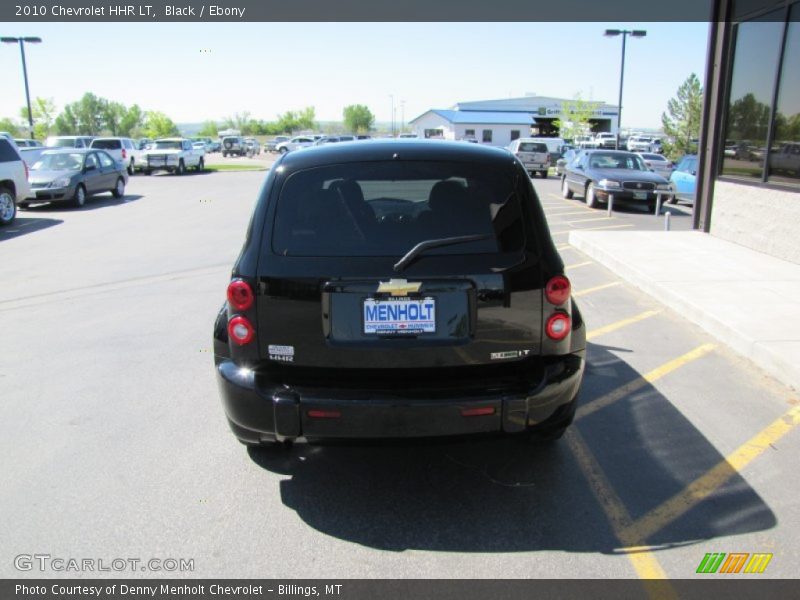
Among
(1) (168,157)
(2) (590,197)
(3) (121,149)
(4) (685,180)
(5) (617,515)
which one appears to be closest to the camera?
(5) (617,515)

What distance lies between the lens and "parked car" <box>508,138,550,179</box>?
32.8 m

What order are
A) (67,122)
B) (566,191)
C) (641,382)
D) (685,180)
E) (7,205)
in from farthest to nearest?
(67,122) → (566,191) → (685,180) → (7,205) → (641,382)

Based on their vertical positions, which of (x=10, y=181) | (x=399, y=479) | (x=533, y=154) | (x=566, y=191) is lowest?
(x=399, y=479)

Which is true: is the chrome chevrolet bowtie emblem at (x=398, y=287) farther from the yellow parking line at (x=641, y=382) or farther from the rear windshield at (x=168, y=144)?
the rear windshield at (x=168, y=144)

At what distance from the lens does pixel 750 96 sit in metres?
10.8

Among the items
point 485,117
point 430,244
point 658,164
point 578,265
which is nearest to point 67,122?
point 485,117

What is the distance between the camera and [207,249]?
11227 millimetres

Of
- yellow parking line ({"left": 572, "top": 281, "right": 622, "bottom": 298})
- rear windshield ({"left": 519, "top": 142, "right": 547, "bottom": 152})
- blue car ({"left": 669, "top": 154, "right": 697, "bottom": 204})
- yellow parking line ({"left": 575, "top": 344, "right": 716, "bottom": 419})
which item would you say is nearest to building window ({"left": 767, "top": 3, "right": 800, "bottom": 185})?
yellow parking line ({"left": 572, "top": 281, "right": 622, "bottom": 298})

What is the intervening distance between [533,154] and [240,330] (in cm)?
3146

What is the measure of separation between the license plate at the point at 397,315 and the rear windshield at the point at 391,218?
0.25 metres

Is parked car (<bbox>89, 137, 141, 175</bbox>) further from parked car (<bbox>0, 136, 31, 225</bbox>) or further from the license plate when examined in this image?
the license plate

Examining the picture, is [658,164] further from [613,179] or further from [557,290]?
[557,290]

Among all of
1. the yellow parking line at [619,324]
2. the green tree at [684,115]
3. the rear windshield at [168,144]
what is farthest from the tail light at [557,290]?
the green tree at [684,115]

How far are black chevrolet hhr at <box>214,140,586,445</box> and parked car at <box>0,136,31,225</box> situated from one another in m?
13.5
